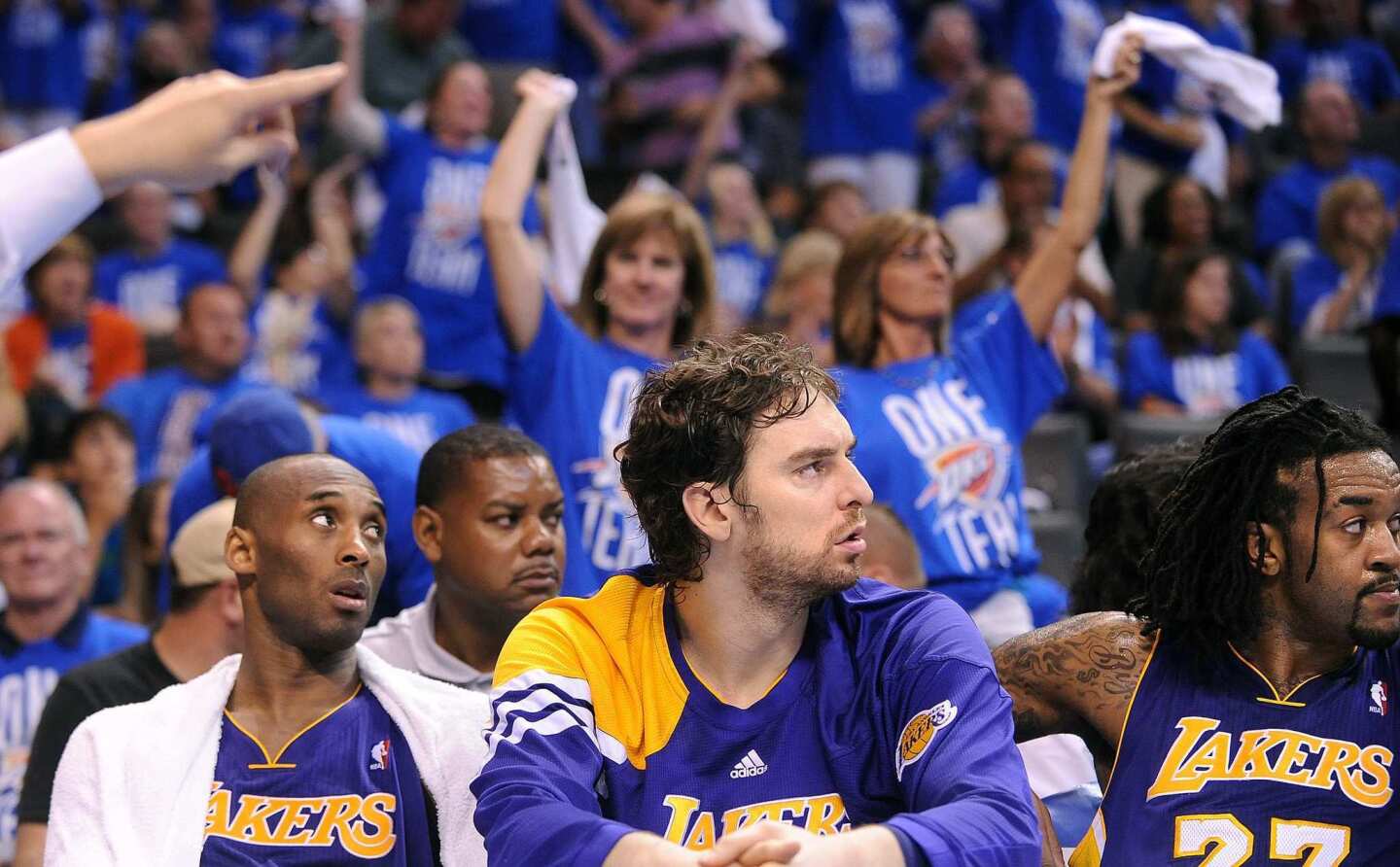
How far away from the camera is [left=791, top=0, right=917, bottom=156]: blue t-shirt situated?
9.76m

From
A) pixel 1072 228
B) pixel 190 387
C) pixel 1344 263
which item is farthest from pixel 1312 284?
pixel 190 387

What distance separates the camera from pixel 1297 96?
31.9 feet

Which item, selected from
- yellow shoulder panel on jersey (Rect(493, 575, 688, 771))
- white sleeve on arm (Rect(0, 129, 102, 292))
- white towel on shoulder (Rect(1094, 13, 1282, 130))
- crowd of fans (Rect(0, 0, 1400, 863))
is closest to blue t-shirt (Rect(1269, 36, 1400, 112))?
crowd of fans (Rect(0, 0, 1400, 863))

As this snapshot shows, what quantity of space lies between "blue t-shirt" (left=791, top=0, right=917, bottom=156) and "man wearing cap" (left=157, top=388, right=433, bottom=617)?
238 inches

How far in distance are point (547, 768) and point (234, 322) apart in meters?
4.99

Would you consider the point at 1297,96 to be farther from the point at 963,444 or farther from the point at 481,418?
the point at 963,444

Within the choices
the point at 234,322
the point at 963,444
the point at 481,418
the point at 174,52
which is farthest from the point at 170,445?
the point at 963,444

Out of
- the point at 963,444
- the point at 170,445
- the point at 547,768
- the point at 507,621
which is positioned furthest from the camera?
the point at 170,445

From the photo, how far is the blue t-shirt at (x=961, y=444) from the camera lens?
14.3 feet

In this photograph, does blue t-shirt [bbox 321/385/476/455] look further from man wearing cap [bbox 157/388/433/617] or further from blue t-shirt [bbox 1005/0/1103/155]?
blue t-shirt [bbox 1005/0/1103/155]

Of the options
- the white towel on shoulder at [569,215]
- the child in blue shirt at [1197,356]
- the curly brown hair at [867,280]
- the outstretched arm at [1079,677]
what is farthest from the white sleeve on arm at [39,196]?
the child in blue shirt at [1197,356]

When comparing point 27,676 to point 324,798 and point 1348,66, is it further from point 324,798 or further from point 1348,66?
point 1348,66

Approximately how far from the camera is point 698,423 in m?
2.69

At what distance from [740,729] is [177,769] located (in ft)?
3.10
